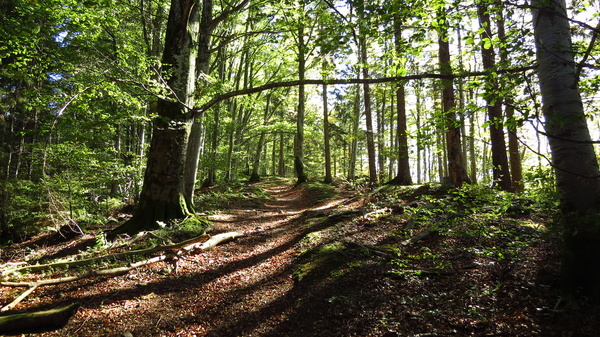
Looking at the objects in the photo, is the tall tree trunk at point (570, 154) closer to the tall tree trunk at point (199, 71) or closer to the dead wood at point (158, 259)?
the dead wood at point (158, 259)

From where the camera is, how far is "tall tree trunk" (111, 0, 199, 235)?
274 inches

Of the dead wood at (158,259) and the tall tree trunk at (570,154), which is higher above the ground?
the tall tree trunk at (570,154)

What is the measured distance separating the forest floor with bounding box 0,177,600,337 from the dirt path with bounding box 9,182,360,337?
0.02 metres

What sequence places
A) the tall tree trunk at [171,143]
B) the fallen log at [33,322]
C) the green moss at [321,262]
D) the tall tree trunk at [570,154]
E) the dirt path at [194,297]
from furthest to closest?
the tall tree trunk at [171,143]
the green moss at [321,262]
the dirt path at [194,297]
the fallen log at [33,322]
the tall tree trunk at [570,154]

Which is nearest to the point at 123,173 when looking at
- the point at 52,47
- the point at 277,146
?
the point at 52,47

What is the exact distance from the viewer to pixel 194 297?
432 centimetres

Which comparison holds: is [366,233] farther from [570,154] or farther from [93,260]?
[93,260]

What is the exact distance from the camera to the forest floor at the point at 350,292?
2.88 metres

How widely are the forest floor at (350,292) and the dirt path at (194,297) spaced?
2 centimetres

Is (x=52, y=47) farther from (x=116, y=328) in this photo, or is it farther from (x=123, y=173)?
(x=116, y=328)

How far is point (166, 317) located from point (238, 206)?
8.66m

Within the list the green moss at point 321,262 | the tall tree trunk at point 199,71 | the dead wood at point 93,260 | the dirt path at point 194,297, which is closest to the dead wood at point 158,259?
the dead wood at point 93,260

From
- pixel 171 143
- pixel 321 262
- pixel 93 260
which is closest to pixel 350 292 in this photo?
pixel 321 262

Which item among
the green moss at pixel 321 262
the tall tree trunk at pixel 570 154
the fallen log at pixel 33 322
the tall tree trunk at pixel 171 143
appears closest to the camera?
the tall tree trunk at pixel 570 154
